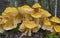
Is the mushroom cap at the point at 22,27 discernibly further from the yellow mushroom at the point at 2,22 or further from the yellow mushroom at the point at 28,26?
the yellow mushroom at the point at 2,22

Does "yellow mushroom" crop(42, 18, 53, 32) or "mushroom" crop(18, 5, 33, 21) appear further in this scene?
"yellow mushroom" crop(42, 18, 53, 32)

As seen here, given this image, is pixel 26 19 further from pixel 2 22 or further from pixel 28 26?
pixel 2 22

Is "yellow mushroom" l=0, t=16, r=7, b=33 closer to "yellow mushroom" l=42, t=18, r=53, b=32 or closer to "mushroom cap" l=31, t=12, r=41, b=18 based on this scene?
"mushroom cap" l=31, t=12, r=41, b=18

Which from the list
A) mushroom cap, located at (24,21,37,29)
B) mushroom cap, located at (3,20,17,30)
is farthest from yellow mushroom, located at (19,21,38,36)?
mushroom cap, located at (3,20,17,30)

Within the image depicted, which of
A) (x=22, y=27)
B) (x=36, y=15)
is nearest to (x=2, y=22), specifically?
(x=22, y=27)

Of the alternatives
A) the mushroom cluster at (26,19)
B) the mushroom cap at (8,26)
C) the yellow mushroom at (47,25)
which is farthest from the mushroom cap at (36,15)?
the mushroom cap at (8,26)

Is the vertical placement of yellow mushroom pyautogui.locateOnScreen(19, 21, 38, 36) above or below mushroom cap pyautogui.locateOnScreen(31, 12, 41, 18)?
below

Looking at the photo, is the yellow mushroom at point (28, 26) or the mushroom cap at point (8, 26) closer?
the yellow mushroom at point (28, 26)

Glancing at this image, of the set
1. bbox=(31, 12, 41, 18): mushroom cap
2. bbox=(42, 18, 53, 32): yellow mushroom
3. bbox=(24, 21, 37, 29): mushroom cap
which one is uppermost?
bbox=(31, 12, 41, 18): mushroom cap

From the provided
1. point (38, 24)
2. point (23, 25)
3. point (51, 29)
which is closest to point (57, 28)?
point (51, 29)

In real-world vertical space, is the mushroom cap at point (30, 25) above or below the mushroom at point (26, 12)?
below
